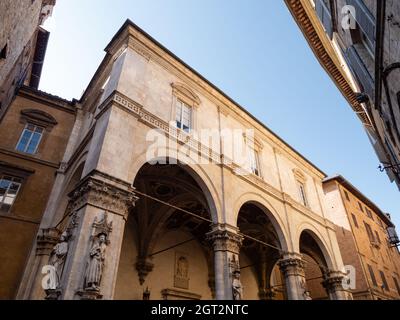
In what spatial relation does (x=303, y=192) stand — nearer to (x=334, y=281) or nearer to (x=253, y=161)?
(x=334, y=281)

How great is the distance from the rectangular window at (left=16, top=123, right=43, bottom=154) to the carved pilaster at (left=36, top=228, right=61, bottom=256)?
3.57 meters

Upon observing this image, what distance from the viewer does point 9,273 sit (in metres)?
8.89

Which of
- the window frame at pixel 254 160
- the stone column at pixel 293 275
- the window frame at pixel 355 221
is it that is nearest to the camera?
the stone column at pixel 293 275

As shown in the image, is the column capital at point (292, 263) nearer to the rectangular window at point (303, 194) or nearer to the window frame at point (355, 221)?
the rectangular window at point (303, 194)

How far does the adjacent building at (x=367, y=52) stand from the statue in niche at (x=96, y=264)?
6272mm

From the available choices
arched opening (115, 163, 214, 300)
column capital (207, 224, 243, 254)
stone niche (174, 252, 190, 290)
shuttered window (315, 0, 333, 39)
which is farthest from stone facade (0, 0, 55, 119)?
stone niche (174, 252, 190, 290)

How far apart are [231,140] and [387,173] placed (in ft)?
20.7

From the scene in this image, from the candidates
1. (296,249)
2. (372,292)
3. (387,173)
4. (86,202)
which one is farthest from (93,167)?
(372,292)

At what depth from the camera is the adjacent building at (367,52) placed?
472 cm

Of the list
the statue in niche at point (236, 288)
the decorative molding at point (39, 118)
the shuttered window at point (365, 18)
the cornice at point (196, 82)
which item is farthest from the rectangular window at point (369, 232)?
the decorative molding at point (39, 118)

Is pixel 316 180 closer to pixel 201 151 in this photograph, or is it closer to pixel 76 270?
pixel 201 151

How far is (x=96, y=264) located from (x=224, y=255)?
4.19 m

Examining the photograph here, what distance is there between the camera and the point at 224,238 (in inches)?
345

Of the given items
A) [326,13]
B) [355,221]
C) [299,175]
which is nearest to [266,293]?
[299,175]
